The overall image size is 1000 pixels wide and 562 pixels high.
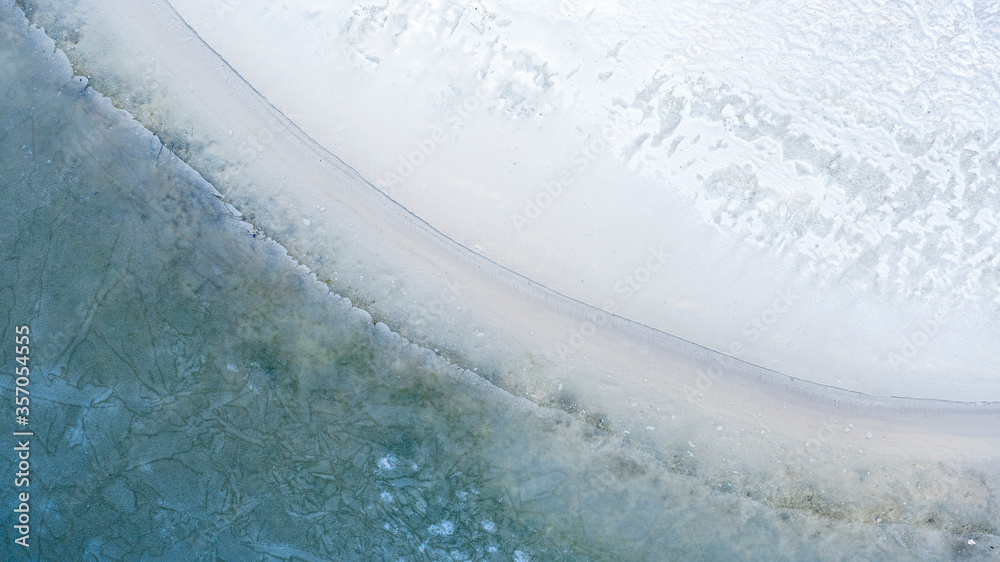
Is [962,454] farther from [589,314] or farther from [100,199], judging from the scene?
[100,199]

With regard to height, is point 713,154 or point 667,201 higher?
point 713,154

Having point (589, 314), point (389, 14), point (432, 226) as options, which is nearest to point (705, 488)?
point (589, 314)

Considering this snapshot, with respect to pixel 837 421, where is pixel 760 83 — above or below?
above
